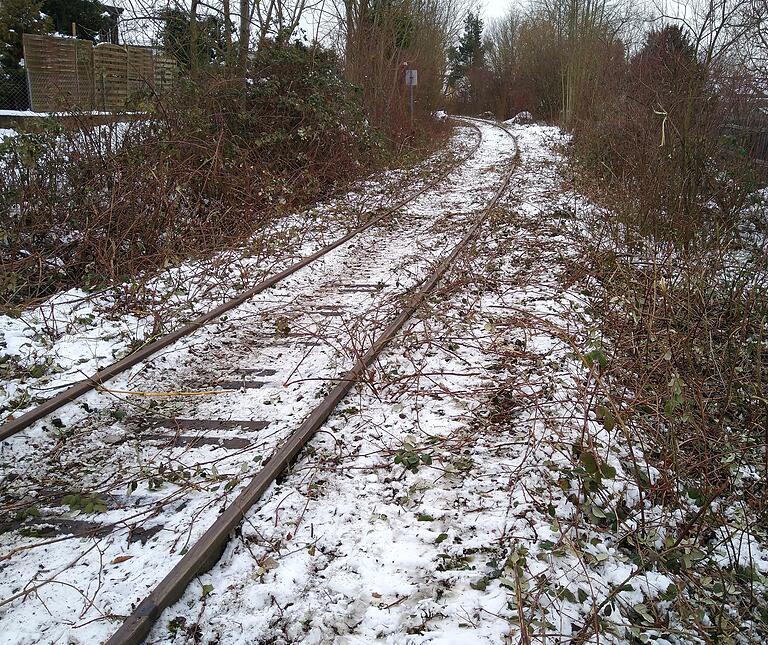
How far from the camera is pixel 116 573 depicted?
2.85 metres

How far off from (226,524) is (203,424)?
134cm

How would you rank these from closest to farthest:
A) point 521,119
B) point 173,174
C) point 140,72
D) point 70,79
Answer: point 70,79, point 173,174, point 140,72, point 521,119

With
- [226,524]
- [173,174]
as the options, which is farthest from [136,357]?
[173,174]

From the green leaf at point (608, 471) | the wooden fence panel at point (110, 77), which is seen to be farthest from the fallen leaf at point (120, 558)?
the wooden fence panel at point (110, 77)

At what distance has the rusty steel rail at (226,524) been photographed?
246 cm

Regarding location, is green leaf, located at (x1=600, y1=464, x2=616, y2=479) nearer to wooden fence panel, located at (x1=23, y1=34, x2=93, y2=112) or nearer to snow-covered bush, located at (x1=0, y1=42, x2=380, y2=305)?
snow-covered bush, located at (x1=0, y1=42, x2=380, y2=305)

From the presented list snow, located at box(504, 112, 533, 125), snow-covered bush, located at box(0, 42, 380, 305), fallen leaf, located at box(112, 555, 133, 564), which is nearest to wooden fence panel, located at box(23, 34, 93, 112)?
snow-covered bush, located at box(0, 42, 380, 305)

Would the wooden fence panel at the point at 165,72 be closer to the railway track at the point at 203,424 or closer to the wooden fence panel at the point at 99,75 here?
the wooden fence panel at the point at 99,75

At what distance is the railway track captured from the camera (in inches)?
114

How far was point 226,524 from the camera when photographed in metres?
3.01

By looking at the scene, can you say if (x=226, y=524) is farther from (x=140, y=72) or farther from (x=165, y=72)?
(x=165, y=72)

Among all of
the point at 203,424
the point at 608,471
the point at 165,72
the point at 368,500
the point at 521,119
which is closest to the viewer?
the point at 608,471

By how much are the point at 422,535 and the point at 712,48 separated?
349 inches

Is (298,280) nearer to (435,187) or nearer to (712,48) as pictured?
(712,48)
